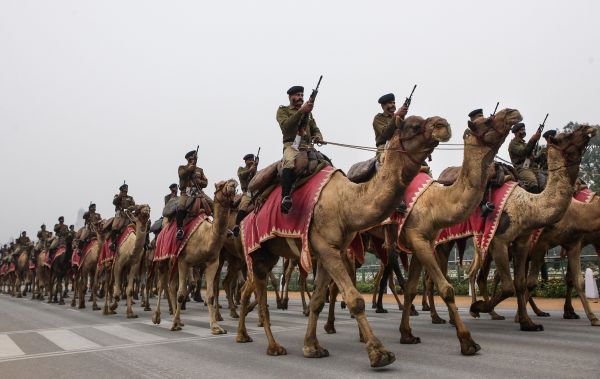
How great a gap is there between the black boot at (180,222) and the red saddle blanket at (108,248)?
5793 mm

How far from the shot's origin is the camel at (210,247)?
10906 mm

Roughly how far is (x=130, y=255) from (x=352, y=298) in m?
11.8

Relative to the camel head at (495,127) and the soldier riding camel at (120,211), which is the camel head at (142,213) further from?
the camel head at (495,127)

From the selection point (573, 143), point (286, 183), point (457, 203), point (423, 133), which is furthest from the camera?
point (573, 143)

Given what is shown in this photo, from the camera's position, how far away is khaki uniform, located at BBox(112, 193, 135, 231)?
715 inches

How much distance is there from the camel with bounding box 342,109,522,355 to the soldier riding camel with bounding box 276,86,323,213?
2.03 metres

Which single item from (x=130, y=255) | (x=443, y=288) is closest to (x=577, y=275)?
(x=443, y=288)

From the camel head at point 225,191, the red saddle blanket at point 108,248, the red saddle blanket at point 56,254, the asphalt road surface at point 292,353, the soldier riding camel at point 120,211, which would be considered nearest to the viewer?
the asphalt road surface at point 292,353

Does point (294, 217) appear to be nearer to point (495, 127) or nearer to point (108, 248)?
point (495, 127)

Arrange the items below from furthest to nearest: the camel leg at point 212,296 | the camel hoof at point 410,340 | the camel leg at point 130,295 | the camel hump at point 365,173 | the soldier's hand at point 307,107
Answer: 1. the camel leg at point 130,295
2. the camel leg at point 212,296
3. the camel hump at point 365,173
4. the camel hoof at point 410,340
5. the soldier's hand at point 307,107

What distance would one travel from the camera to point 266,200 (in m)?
8.66

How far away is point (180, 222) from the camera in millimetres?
12219

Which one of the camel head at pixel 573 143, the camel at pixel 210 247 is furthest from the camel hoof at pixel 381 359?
the camel head at pixel 573 143

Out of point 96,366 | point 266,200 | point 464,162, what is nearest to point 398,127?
point 464,162
